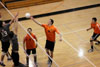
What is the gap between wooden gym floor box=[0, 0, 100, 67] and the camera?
24.2 feet

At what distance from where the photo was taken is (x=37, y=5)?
12.4 metres

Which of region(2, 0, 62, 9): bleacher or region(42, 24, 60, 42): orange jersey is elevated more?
region(42, 24, 60, 42): orange jersey

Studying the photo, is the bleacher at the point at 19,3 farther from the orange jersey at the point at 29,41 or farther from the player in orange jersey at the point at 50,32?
the orange jersey at the point at 29,41

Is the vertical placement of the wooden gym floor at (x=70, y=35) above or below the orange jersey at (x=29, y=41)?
below

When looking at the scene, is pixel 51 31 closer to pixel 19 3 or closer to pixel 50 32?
pixel 50 32

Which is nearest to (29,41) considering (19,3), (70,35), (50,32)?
(50,32)

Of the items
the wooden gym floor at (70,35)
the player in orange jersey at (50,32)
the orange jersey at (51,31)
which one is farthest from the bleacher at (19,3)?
the orange jersey at (51,31)

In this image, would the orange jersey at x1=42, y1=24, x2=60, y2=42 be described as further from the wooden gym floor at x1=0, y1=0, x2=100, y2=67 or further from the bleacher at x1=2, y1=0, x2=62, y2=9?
the bleacher at x1=2, y1=0, x2=62, y2=9

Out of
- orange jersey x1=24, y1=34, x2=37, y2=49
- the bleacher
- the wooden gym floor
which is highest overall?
orange jersey x1=24, y1=34, x2=37, y2=49

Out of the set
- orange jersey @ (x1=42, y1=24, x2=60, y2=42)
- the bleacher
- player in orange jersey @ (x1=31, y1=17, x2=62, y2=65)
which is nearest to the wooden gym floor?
the bleacher

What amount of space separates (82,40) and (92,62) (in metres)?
1.63

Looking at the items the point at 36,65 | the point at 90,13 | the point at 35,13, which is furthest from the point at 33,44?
the point at 90,13

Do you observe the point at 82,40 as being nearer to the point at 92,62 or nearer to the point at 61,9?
the point at 92,62

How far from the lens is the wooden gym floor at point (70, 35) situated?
737cm
